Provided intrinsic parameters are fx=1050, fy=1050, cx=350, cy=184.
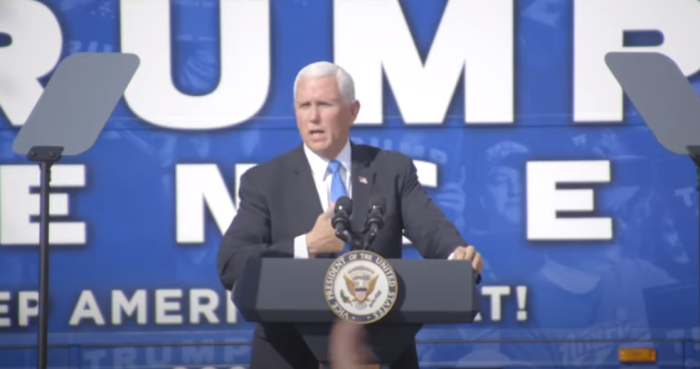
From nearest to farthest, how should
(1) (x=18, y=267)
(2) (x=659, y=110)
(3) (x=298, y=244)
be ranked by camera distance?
(3) (x=298, y=244)
(2) (x=659, y=110)
(1) (x=18, y=267)

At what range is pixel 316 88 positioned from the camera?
9.98ft

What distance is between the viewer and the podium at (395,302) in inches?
103

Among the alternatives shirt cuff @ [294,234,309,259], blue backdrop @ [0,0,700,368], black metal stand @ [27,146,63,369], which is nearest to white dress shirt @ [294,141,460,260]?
shirt cuff @ [294,234,309,259]

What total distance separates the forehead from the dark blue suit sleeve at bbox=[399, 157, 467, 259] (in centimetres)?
35

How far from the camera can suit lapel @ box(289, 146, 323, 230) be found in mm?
3047

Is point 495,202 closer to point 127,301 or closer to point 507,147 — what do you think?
point 507,147

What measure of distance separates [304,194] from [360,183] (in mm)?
168

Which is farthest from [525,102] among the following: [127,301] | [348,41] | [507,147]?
[127,301]

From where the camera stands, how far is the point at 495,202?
512cm

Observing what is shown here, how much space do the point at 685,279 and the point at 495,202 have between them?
40.0 inches

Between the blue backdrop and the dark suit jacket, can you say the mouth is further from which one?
the blue backdrop

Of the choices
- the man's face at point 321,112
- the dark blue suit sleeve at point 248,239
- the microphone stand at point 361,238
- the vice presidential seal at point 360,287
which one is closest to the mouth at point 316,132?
the man's face at point 321,112

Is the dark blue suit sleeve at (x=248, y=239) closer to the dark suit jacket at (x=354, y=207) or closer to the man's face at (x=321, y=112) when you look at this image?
the dark suit jacket at (x=354, y=207)

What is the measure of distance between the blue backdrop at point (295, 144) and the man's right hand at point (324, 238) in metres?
2.33
